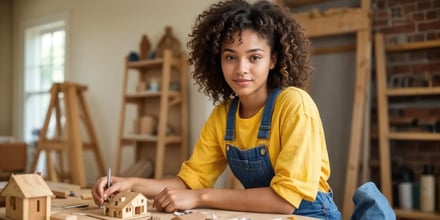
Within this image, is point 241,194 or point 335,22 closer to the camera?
point 241,194

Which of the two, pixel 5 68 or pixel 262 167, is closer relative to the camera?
→ pixel 262 167

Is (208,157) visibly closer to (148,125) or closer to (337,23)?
(337,23)

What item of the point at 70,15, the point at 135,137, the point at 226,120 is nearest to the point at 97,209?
the point at 226,120

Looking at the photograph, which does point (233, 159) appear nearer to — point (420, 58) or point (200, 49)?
point (200, 49)

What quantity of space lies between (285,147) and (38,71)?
522 cm

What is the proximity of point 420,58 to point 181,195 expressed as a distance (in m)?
2.35

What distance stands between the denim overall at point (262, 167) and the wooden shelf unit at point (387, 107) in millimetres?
1686

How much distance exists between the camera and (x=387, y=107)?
9.82 feet

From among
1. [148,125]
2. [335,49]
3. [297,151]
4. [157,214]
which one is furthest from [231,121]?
[148,125]

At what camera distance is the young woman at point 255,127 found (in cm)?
124

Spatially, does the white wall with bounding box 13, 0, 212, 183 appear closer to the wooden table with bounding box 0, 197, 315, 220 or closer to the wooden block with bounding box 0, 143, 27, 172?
the wooden block with bounding box 0, 143, 27, 172

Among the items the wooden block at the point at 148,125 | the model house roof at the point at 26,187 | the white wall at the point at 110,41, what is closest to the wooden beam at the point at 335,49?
the white wall at the point at 110,41

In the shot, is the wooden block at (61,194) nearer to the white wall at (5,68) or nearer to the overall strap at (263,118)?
the overall strap at (263,118)

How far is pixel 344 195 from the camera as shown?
3.05 metres
